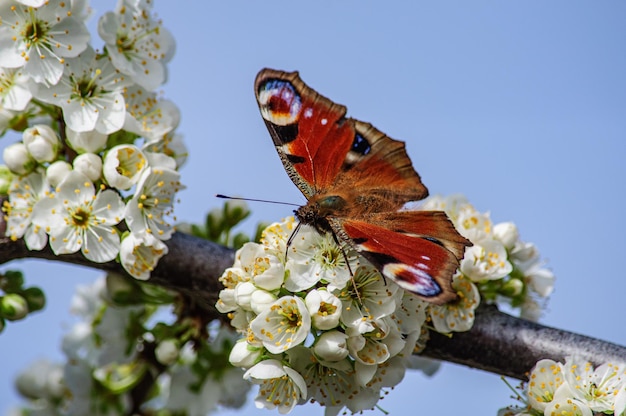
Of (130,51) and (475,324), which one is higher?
(130,51)

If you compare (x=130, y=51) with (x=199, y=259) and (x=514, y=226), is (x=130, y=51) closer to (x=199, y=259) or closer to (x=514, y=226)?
(x=199, y=259)

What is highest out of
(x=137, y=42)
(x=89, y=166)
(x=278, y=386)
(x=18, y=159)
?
(x=137, y=42)

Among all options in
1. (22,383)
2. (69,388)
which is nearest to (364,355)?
(69,388)

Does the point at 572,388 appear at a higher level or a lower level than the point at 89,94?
lower

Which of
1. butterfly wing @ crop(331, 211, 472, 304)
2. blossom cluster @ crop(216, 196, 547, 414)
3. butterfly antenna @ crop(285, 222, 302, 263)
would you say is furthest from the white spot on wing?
butterfly antenna @ crop(285, 222, 302, 263)

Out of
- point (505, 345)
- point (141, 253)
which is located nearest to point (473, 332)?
point (505, 345)

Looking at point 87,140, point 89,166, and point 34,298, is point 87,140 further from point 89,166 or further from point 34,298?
point 34,298
